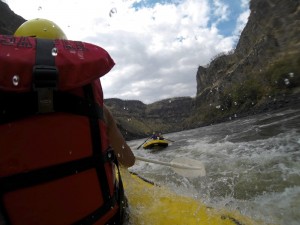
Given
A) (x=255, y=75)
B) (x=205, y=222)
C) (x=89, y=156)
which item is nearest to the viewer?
(x=89, y=156)

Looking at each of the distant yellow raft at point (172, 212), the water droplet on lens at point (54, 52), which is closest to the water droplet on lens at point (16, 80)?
the water droplet on lens at point (54, 52)

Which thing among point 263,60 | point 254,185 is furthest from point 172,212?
point 263,60

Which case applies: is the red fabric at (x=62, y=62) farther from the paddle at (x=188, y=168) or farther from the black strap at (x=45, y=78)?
the paddle at (x=188, y=168)

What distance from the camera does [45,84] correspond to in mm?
1430

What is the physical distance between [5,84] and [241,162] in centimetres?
736

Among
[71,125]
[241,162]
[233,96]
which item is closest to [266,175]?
[241,162]

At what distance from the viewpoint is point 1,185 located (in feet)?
4.66

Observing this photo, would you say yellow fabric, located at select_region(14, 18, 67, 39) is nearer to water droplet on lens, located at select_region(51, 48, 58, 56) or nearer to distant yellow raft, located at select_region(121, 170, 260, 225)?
water droplet on lens, located at select_region(51, 48, 58, 56)

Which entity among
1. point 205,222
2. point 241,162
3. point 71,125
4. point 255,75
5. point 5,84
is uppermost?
point 255,75

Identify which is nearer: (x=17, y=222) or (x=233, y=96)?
(x=17, y=222)

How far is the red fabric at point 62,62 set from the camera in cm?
140

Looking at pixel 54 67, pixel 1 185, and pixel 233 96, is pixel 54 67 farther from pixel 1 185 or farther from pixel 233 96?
pixel 233 96

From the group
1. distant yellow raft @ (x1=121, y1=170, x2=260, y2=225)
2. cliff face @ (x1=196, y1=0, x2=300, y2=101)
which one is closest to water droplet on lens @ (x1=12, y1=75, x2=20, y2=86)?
distant yellow raft @ (x1=121, y1=170, x2=260, y2=225)

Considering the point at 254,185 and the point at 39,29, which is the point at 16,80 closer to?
the point at 39,29
